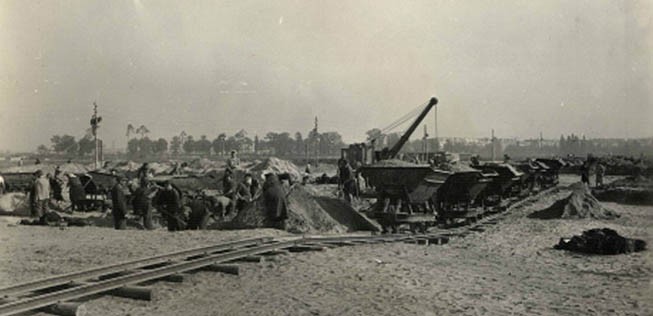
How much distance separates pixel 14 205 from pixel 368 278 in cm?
1511

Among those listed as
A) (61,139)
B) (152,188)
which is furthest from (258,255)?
(61,139)

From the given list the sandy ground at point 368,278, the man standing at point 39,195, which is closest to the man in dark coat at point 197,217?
the sandy ground at point 368,278

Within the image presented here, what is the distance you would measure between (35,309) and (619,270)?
872cm

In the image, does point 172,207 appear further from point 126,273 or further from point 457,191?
point 457,191

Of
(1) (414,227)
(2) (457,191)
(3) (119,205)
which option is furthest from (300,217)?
(2) (457,191)

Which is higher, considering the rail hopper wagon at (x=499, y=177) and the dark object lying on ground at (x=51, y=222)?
the rail hopper wagon at (x=499, y=177)

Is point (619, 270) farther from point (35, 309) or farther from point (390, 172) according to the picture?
point (35, 309)

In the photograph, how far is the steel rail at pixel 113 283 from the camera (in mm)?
5332

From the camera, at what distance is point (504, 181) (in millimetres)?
21828

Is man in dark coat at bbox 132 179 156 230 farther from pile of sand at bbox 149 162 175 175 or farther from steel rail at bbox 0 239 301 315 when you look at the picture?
pile of sand at bbox 149 162 175 175

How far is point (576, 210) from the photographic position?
58.9 ft

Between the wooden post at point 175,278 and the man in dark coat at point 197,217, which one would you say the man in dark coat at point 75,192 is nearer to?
the man in dark coat at point 197,217

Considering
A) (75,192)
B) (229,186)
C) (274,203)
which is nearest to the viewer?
(274,203)

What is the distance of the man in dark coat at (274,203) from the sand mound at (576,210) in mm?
9608
